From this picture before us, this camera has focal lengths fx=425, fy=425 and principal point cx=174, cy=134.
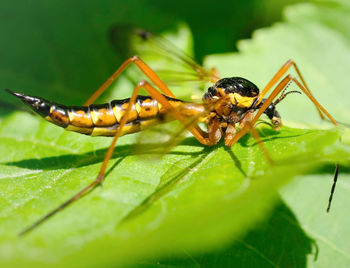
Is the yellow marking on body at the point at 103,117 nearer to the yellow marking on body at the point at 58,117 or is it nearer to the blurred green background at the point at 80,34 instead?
the yellow marking on body at the point at 58,117

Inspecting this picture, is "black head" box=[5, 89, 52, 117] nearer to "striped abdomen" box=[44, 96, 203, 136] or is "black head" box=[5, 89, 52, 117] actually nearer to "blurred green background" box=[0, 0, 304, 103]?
"striped abdomen" box=[44, 96, 203, 136]

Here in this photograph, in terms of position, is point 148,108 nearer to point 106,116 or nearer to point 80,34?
point 106,116

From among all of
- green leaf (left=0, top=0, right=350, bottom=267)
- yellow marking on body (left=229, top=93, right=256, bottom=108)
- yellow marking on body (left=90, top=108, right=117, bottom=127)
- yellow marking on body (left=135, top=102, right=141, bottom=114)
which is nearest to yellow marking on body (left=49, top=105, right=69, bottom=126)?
yellow marking on body (left=90, top=108, right=117, bottom=127)

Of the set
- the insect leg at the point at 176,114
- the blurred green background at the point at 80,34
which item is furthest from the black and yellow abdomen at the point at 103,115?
the blurred green background at the point at 80,34

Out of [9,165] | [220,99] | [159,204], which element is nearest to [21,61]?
[9,165]

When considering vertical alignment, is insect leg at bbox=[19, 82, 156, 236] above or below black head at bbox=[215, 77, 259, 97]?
below

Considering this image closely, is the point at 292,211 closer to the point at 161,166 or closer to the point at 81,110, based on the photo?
the point at 161,166

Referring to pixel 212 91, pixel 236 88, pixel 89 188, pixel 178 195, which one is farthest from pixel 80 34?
pixel 178 195
